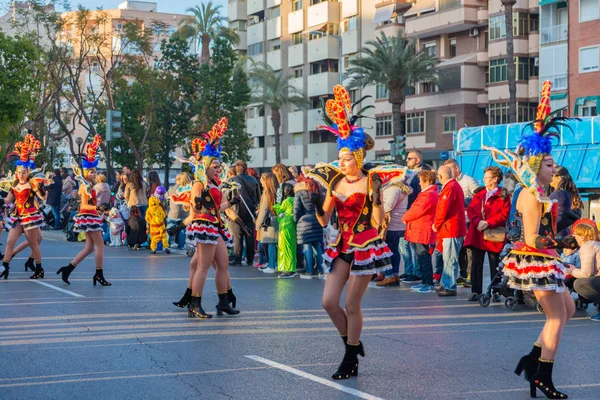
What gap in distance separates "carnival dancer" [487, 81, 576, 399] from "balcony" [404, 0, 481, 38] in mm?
51736

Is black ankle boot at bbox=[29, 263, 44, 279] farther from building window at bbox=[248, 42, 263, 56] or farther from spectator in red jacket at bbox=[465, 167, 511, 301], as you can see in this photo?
building window at bbox=[248, 42, 263, 56]

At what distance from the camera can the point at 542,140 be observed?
26.2 feet

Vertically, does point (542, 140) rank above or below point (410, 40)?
below

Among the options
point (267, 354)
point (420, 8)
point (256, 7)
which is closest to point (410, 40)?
point (420, 8)

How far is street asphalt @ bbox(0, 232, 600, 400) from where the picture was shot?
25.7 ft

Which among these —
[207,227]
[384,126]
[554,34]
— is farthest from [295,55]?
[207,227]

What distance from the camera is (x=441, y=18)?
197 feet

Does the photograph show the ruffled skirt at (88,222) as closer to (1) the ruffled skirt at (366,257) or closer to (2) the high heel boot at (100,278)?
(2) the high heel boot at (100,278)

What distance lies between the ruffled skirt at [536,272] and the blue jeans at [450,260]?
625 cm

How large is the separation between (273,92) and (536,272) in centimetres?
6403

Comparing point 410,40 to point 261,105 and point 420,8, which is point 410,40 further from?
point 261,105

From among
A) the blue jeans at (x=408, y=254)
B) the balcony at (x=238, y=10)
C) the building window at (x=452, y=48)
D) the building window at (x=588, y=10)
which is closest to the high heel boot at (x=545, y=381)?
the blue jeans at (x=408, y=254)

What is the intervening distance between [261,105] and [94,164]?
56309mm

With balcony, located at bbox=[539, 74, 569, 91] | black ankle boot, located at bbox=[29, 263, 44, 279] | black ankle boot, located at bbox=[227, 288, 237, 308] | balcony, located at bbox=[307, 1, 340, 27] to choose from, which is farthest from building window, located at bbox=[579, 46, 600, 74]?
black ankle boot, located at bbox=[227, 288, 237, 308]
